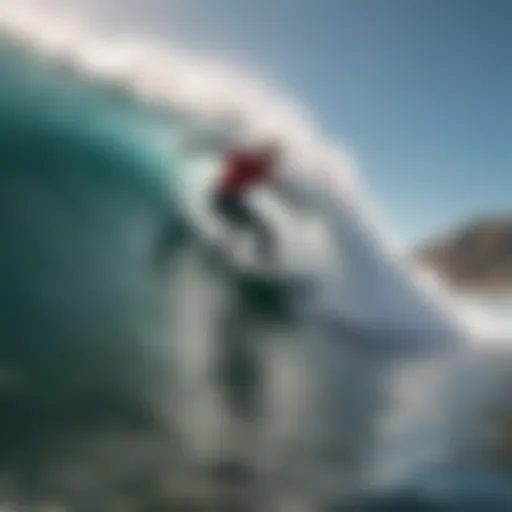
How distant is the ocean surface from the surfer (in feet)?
0.29

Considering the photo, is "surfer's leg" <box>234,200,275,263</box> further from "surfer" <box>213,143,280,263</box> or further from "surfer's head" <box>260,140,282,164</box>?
"surfer's head" <box>260,140,282,164</box>

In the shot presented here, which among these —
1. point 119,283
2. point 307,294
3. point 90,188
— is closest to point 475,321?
point 307,294

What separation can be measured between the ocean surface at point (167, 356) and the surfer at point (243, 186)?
88 mm

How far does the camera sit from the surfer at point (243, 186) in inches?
75.2

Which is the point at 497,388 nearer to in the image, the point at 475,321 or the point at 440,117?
the point at 475,321

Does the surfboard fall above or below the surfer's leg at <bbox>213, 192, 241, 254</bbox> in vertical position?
below

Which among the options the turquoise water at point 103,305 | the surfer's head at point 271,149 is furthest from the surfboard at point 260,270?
the surfer's head at point 271,149

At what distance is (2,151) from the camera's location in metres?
1.85

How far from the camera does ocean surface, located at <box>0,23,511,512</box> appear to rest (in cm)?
178

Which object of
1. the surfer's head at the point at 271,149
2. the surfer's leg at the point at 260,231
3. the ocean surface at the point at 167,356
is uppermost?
the surfer's head at the point at 271,149

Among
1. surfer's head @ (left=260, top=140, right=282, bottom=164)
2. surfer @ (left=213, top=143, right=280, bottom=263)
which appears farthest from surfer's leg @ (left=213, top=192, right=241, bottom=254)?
surfer's head @ (left=260, top=140, right=282, bottom=164)

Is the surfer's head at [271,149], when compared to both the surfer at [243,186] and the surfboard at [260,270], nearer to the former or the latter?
the surfer at [243,186]

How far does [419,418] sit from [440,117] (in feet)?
2.49

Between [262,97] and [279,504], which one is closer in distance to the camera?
[279,504]
